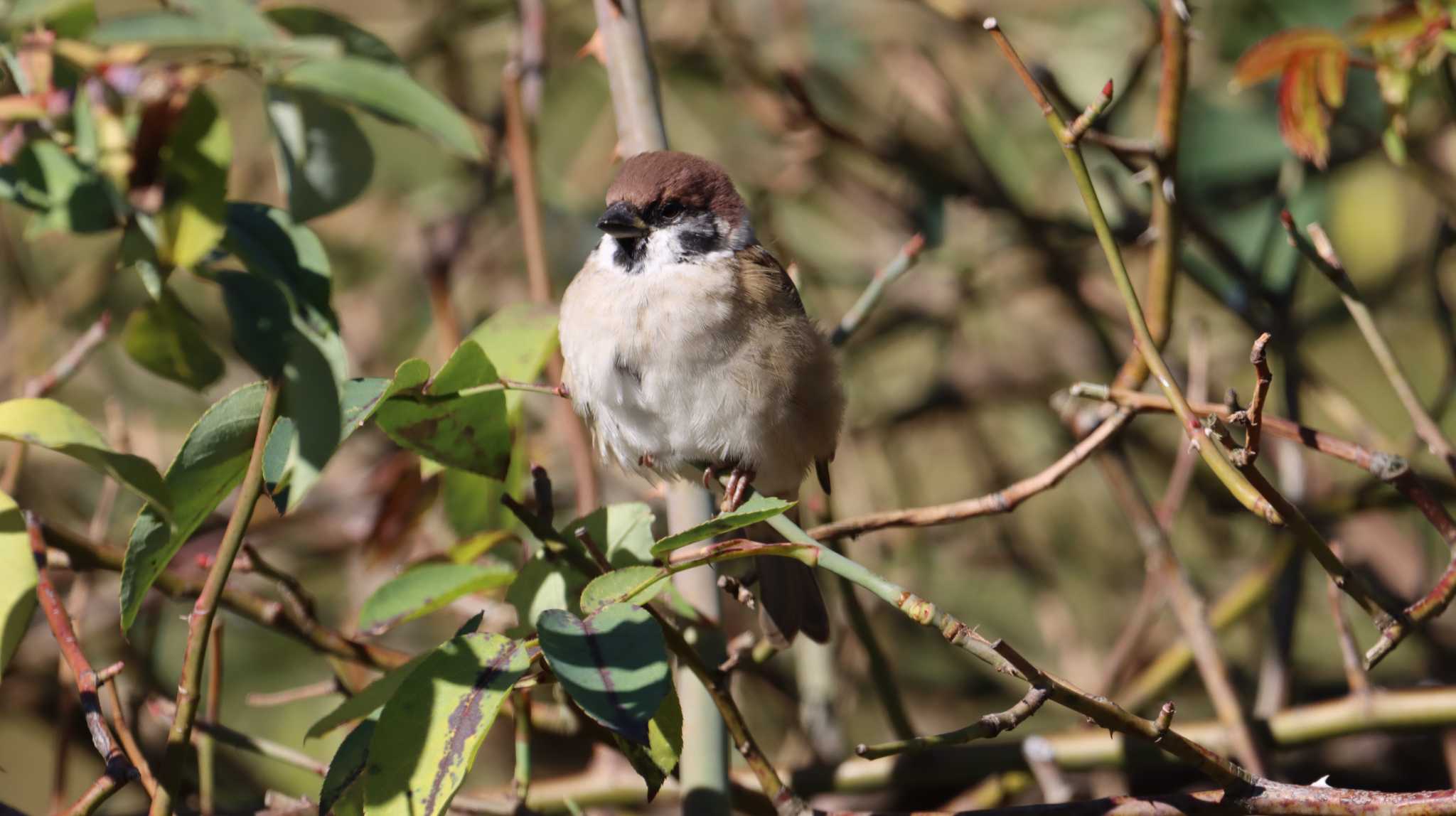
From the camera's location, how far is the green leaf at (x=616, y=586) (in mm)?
1218

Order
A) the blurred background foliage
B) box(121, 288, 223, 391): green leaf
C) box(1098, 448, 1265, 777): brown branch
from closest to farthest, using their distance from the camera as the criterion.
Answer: box(121, 288, 223, 391): green leaf → box(1098, 448, 1265, 777): brown branch → the blurred background foliage

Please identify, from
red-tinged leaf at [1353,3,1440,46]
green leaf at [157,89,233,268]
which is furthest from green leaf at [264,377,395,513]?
red-tinged leaf at [1353,3,1440,46]

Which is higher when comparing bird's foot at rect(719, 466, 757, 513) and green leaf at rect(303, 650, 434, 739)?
bird's foot at rect(719, 466, 757, 513)

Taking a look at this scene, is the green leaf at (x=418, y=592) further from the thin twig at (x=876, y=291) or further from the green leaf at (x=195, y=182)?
the thin twig at (x=876, y=291)

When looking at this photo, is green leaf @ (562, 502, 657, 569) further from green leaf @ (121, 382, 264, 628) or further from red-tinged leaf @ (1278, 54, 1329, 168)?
red-tinged leaf @ (1278, 54, 1329, 168)

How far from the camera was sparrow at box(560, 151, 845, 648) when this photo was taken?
215 centimetres

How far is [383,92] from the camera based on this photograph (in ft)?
4.57

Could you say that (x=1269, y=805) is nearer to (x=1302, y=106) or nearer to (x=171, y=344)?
(x=1302, y=106)

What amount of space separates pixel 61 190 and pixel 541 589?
0.65m

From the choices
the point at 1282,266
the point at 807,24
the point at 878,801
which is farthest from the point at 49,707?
the point at 1282,266

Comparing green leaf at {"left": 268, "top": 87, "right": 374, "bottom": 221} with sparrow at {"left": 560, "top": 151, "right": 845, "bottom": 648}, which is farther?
sparrow at {"left": 560, "top": 151, "right": 845, "bottom": 648}

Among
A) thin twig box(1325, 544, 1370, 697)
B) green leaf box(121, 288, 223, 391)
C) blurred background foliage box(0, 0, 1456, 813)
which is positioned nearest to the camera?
green leaf box(121, 288, 223, 391)

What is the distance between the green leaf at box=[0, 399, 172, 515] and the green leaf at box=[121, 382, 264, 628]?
0.16ft

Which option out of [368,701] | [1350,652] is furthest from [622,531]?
[1350,652]
